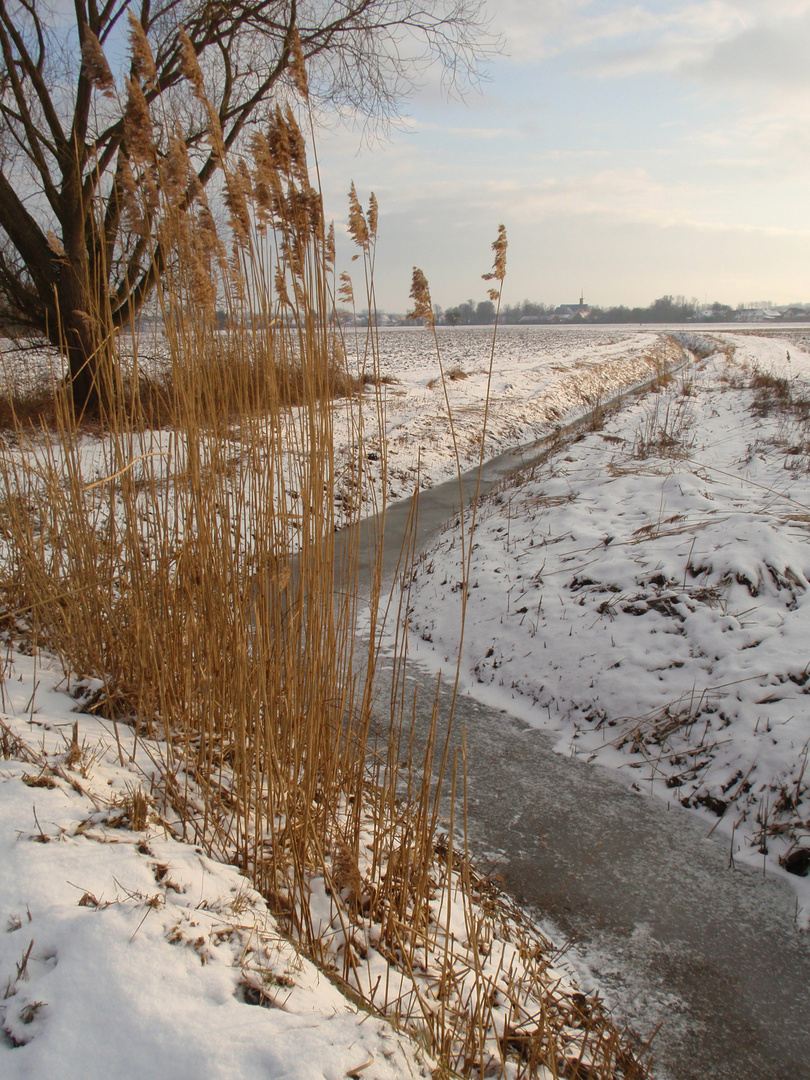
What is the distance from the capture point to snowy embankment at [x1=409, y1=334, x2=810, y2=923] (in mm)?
2461

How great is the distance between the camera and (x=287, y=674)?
164 centimetres

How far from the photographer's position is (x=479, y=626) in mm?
3773

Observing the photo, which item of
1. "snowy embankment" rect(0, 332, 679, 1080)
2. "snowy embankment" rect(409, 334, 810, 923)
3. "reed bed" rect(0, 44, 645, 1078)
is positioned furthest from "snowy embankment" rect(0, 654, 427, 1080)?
"snowy embankment" rect(409, 334, 810, 923)

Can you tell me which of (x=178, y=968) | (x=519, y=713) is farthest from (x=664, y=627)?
(x=178, y=968)

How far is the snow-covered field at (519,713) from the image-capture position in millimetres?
1047

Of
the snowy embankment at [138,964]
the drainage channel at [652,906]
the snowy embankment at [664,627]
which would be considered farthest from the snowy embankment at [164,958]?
the snowy embankment at [664,627]

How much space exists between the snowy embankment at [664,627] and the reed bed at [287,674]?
3.56 feet

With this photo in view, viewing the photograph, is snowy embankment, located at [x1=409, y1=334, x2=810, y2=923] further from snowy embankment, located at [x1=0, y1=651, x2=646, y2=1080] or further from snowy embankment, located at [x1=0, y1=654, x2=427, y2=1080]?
snowy embankment, located at [x1=0, y1=654, x2=427, y2=1080]

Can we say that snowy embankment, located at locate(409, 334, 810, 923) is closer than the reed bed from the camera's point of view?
No

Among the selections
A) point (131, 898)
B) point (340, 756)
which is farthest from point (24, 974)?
point (340, 756)

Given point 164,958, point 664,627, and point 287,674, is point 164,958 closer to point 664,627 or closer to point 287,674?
point 287,674

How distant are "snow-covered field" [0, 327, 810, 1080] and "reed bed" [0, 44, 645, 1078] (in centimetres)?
13

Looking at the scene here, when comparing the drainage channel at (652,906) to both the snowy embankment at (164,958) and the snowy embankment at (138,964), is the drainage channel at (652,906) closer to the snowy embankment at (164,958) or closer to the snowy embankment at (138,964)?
the snowy embankment at (164,958)

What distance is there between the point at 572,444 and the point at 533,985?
6.25 m
